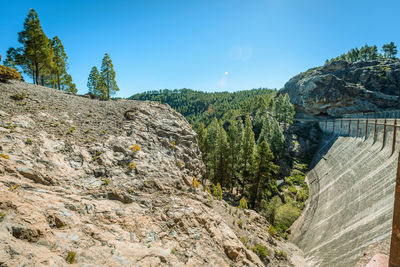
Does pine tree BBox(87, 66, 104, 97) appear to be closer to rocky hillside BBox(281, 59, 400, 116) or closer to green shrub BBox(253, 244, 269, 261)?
green shrub BBox(253, 244, 269, 261)

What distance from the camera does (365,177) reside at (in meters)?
20.8

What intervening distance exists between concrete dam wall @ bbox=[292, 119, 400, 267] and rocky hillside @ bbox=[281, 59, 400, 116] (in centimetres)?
3953

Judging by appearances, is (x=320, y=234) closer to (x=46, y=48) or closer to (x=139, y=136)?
(x=139, y=136)

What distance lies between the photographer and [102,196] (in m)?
9.09

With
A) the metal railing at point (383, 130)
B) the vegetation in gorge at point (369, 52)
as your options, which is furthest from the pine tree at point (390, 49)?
the metal railing at point (383, 130)

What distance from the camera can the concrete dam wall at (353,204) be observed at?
13.5 metres

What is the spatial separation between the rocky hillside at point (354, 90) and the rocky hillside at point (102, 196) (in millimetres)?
68510

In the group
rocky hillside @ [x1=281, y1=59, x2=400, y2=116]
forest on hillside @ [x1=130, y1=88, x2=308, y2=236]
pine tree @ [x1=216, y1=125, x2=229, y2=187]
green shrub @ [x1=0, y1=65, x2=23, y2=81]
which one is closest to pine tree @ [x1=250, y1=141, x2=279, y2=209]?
forest on hillside @ [x1=130, y1=88, x2=308, y2=236]

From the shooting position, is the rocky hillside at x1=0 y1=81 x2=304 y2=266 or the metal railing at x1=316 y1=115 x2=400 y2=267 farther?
the rocky hillside at x1=0 y1=81 x2=304 y2=266

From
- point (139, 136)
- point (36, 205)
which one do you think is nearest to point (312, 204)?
point (139, 136)

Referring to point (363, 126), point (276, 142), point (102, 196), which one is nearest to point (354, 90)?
point (276, 142)

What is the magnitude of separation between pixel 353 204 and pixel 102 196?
24.1 m

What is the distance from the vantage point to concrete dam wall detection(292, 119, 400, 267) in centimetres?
1350

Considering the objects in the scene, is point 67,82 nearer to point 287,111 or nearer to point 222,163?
point 222,163
